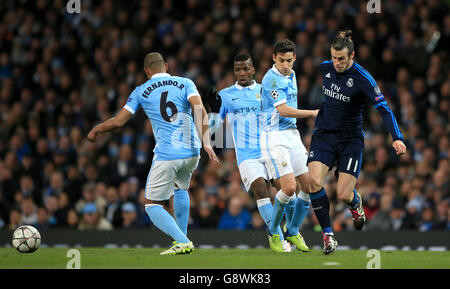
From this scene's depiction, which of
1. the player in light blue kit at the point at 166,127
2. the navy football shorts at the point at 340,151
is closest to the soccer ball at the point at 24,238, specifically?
the player in light blue kit at the point at 166,127

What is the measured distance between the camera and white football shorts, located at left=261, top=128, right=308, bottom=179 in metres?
9.34

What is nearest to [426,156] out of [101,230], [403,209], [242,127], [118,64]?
[403,209]

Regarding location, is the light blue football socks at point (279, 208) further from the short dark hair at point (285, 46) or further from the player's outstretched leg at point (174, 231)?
the short dark hair at point (285, 46)

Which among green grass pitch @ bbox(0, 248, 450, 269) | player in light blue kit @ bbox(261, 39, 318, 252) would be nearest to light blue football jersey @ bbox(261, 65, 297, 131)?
player in light blue kit @ bbox(261, 39, 318, 252)

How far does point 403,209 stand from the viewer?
12.7 m

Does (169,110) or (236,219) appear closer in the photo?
(169,110)

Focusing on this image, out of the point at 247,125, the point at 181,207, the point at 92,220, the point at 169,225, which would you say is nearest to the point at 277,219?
the point at 181,207

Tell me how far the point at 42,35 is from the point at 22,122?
272 centimetres

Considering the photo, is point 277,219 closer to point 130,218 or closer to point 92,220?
point 130,218

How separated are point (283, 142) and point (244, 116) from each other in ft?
2.82

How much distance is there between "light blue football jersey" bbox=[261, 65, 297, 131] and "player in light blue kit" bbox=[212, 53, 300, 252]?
0.39 m

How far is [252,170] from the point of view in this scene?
32.5ft

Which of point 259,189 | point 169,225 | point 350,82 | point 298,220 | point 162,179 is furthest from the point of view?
point 259,189

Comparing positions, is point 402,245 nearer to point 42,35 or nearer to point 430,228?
point 430,228
